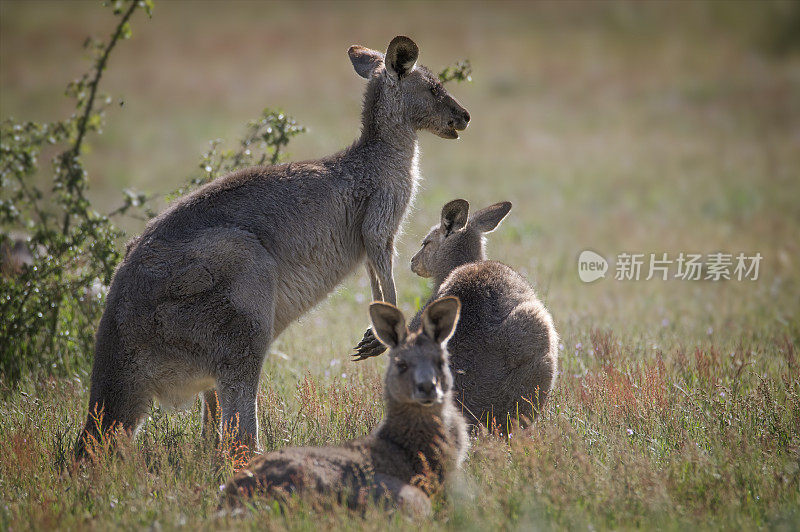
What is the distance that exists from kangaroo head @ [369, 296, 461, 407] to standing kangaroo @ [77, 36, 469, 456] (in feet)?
3.40

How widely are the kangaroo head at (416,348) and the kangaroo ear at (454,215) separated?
212 centimetres

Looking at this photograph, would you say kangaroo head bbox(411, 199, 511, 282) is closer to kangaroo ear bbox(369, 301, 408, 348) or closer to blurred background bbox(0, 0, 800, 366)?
blurred background bbox(0, 0, 800, 366)

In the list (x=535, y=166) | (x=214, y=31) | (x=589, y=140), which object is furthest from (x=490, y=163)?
(x=214, y=31)

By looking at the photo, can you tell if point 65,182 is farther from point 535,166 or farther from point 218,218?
point 535,166

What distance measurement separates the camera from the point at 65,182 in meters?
8.31

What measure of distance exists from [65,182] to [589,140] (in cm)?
2038

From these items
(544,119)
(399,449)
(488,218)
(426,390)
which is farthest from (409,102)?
(544,119)

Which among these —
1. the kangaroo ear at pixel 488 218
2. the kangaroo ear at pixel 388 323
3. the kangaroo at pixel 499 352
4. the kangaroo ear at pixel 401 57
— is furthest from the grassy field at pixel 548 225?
the kangaroo ear at pixel 401 57

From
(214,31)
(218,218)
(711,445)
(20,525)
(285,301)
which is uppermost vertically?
(214,31)

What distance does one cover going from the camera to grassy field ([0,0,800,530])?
470 centimetres

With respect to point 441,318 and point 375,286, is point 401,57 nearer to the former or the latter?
point 375,286

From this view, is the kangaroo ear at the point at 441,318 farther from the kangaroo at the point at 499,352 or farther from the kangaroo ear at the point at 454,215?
the kangaroo ear at the point at 454,215

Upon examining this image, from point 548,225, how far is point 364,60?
9433 millimetres

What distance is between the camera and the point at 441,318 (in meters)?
4.90
